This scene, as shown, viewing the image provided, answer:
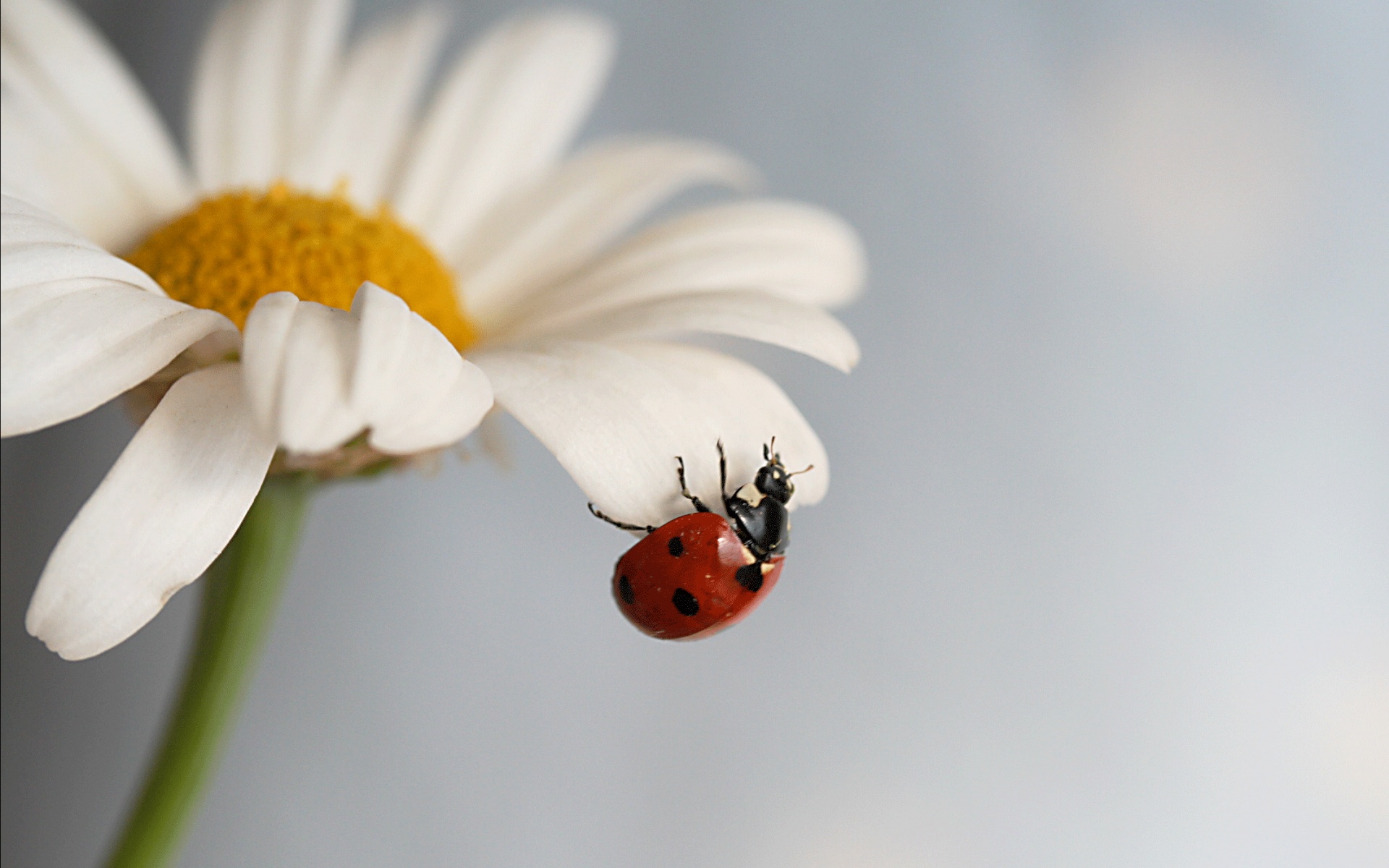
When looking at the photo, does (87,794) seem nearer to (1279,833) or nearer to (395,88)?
(395,88)

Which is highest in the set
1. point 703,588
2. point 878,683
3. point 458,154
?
point 458,154

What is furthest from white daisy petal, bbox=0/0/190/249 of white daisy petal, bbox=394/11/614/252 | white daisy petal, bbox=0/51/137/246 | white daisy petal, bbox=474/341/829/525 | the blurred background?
the blurred background

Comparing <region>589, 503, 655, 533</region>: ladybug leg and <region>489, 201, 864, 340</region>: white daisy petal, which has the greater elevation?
<region>489, 201, 864, 340</region>: white daisy petal

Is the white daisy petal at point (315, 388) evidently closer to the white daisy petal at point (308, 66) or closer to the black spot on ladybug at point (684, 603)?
the black spot on ladybug at point (684, 603)

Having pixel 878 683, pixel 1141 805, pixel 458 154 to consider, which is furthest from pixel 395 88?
pixel 1141 805

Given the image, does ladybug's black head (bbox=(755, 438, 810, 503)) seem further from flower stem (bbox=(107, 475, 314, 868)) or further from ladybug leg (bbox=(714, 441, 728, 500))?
flower stem (bbox=(107, 475, 314, 868))

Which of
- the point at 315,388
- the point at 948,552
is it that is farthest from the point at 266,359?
the point at 948,552
